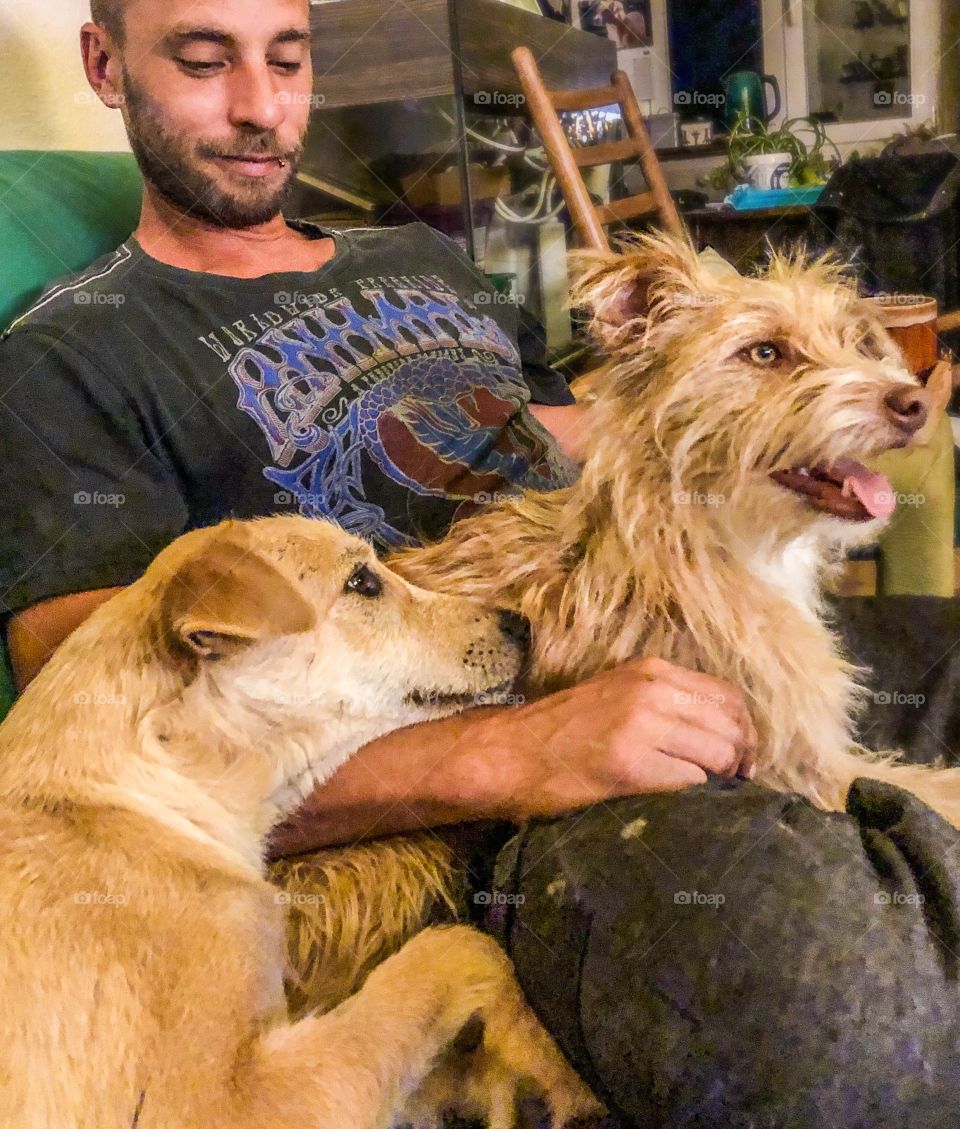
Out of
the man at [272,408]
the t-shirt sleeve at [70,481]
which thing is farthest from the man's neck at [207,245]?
the t-shirt sleeve at [70,481]

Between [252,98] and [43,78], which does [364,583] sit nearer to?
[252,98]

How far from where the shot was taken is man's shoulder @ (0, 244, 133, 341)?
3.92 ft

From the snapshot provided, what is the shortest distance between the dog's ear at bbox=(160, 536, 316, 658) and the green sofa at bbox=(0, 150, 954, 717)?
1.24 feet

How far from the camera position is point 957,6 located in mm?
1946

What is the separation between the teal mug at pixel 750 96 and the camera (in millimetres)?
2064

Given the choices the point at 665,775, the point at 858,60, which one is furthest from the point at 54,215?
the point at 858,60

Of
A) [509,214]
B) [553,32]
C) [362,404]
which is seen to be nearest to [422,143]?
[509,214]

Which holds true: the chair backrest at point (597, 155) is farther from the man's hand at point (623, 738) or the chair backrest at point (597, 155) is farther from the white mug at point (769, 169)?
the man's hand at point (623, 738)

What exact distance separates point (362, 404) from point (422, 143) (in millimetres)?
1002

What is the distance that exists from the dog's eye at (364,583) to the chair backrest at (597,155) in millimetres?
1297

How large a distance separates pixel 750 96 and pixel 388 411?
4.42 ft

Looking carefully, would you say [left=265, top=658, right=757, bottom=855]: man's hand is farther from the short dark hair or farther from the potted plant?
the potted plant

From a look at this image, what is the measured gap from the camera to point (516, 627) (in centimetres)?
110

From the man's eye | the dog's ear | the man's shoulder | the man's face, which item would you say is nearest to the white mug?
the man's face
